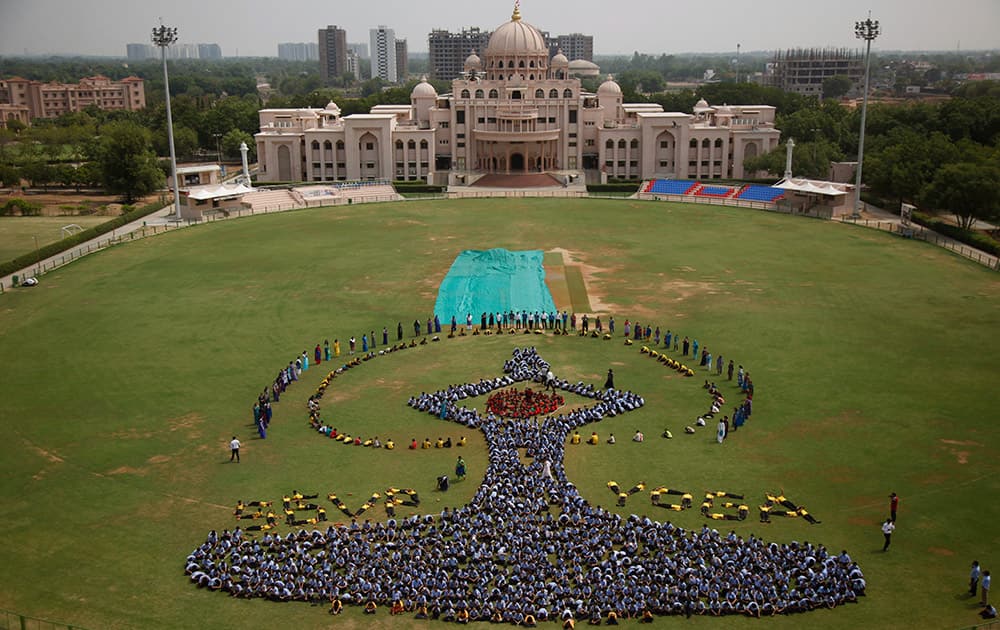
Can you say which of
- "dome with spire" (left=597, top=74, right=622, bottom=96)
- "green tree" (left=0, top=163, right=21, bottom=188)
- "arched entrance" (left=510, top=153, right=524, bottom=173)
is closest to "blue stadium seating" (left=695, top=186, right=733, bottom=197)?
"arched entrance" (left=510, top=153, right=524, bottom=173)

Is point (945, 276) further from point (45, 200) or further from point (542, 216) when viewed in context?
point (45, 200)

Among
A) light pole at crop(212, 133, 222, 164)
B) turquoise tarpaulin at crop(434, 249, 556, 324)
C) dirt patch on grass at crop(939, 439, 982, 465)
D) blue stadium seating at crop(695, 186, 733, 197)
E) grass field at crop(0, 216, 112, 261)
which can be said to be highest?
light pole at crop(212, 133, 222, 164)

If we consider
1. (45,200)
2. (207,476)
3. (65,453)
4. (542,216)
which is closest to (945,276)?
(542,216)

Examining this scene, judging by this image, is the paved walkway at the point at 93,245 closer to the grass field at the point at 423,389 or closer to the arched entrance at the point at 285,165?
the grass field at the point at 423,389

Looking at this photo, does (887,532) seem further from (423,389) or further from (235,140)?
(235,140)

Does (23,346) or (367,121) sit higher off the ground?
(367,121)

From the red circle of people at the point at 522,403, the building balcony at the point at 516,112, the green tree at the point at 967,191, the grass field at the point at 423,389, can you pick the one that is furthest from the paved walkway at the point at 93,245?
the green tree at the point at 967,191

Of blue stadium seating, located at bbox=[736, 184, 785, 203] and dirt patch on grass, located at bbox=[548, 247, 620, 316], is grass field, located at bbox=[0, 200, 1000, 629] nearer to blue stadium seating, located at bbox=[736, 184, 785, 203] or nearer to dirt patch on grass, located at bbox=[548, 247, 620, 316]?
dirt patch on grass, located at bbox=[548, 247, 620, 316]
